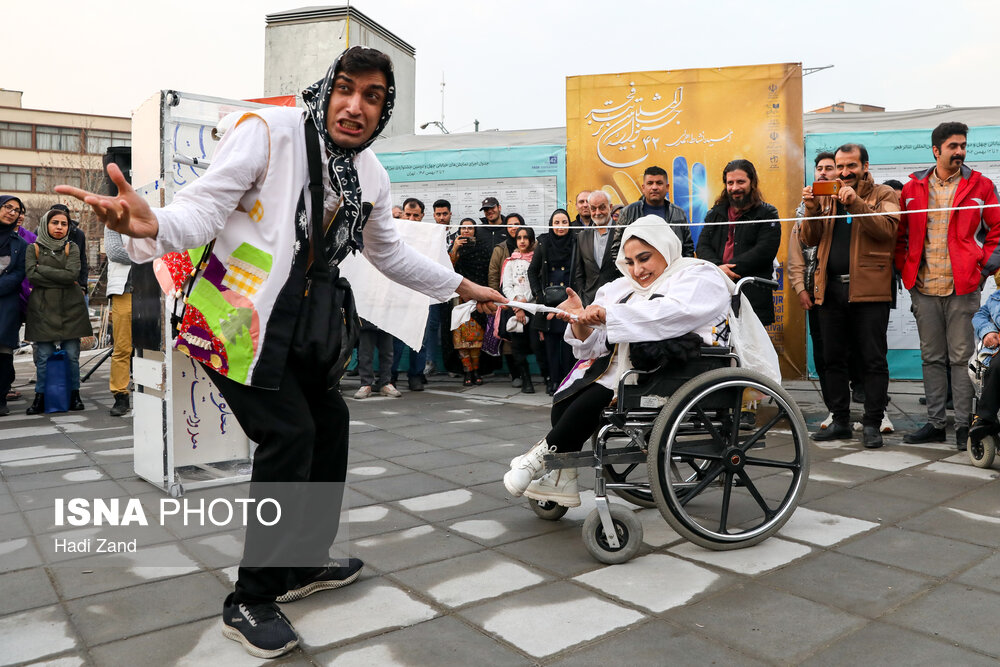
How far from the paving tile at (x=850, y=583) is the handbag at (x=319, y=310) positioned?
1741mm

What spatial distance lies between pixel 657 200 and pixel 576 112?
97.5 inches

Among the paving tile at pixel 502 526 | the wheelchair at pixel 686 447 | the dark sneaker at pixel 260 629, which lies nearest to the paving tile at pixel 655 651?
the wheelchair at pixel 686 447

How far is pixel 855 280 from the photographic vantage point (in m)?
5.38

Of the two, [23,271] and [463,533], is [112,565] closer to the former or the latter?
[463,533]

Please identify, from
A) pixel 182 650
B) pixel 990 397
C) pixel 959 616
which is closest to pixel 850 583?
pixel 959 616

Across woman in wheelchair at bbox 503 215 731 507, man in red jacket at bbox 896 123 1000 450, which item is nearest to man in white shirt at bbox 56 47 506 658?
woman in wheelchair at bbox 503 215 731 507

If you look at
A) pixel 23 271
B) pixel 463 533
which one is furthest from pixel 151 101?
pixel 23 271

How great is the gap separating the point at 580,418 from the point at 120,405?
5031mm

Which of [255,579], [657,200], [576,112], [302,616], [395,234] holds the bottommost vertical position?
[302,616]

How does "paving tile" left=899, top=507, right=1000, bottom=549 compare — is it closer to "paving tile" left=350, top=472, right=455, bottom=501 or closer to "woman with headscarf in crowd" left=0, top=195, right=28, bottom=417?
"paving tile" left=350, top=472, right=455, bottom=501

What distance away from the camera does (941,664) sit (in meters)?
2.21

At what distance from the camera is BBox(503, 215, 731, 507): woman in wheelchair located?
3266mm

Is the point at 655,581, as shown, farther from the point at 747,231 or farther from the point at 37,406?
the point at 37,406

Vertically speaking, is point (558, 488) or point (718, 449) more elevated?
point (718, 449)
